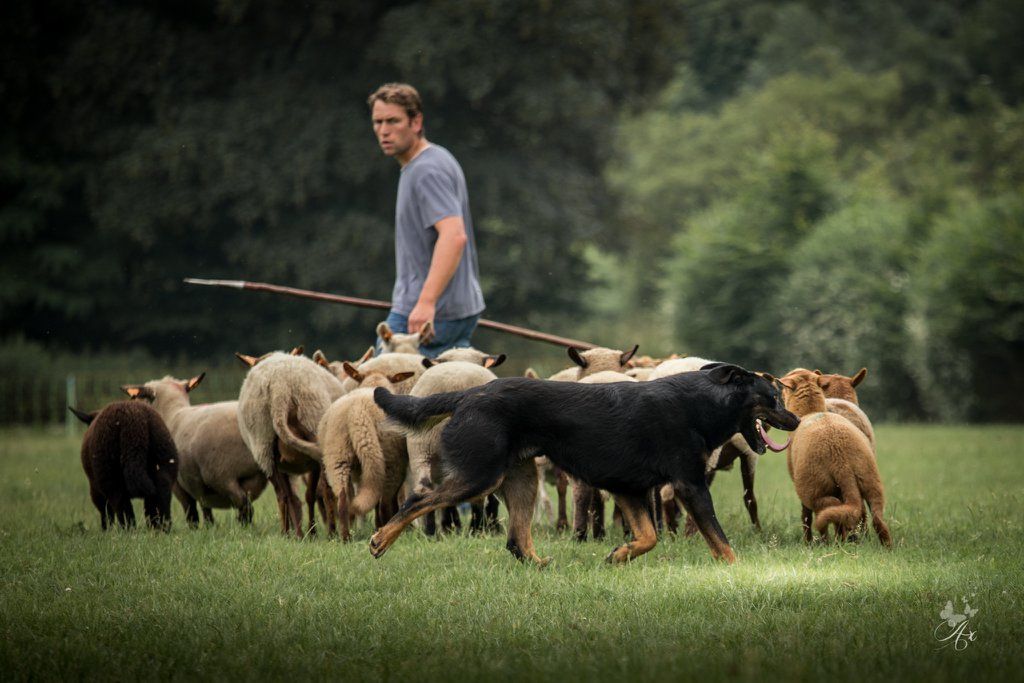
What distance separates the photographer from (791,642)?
576 centimetres

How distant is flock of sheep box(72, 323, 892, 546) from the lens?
27.8ft

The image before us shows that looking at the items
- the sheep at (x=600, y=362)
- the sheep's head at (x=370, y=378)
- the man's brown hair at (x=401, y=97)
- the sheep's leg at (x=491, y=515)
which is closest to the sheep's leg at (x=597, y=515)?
the sheep's leg at (x=491, y=515)

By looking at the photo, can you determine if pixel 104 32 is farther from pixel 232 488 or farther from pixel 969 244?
pixel 232 488

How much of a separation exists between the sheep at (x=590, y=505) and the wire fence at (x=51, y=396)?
15793 millimetres

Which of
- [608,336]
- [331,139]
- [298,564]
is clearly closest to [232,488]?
[298,564]

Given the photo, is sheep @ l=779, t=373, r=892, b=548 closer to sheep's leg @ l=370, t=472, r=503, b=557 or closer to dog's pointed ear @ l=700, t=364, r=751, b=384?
dog's pointed ear @ l=700, t=364, r=751, b=384

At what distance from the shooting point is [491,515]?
9977 mm

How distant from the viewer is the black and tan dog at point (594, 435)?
7.65m

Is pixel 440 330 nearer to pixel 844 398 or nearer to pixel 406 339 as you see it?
pixel 406 339

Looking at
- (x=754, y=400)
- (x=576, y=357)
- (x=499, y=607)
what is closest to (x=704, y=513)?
(x=754, y=400)

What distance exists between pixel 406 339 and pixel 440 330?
0.74m

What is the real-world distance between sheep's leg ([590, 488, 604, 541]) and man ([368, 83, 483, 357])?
2174 millimetres

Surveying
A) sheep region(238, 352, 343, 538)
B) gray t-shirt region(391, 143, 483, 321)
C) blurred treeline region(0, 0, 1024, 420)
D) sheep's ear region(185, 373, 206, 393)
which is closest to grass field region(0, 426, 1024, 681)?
sheep region(238, 352, 343, 538)

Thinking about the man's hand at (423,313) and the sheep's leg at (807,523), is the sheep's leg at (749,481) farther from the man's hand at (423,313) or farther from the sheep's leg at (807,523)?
the man's hand at (423,313)
